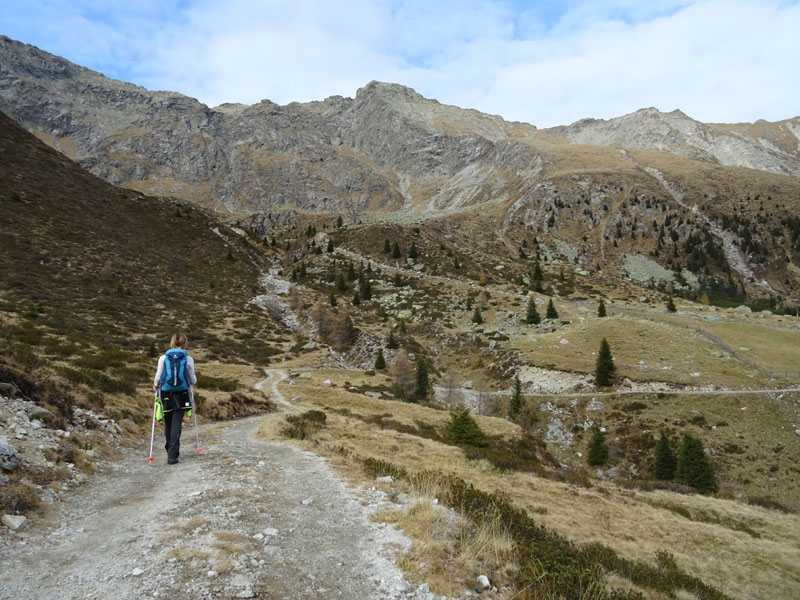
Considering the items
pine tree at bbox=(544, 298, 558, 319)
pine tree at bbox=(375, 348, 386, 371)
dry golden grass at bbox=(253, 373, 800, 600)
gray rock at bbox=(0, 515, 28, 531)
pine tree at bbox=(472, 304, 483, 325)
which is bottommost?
pine tree at bbox=(375, 348, 386, 371)

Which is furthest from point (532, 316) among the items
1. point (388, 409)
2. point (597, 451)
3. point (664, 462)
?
point (388, 409)

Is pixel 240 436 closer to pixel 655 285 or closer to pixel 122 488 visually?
pixel 122 488

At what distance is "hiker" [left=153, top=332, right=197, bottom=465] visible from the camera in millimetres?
10484

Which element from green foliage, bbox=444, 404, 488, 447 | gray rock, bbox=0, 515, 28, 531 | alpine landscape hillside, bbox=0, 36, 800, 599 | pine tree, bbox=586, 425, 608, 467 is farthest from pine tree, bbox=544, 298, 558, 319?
gray rock, bbox=0, 515, 28, 531

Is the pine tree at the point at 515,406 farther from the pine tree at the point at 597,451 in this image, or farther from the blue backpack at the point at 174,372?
the blue backpack at the point at 174,372

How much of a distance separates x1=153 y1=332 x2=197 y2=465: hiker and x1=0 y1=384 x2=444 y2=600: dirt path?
113 cm

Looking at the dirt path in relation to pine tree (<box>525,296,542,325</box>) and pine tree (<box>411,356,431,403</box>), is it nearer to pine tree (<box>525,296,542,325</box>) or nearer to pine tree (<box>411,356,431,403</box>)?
pine tree (<box>411,356,431,403</box>)

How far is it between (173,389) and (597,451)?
Result: 37.7 metres

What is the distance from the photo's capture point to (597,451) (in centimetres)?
3750

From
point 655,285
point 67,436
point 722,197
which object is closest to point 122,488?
point 67,436

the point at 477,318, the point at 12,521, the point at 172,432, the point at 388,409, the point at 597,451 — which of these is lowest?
the point at 597,451

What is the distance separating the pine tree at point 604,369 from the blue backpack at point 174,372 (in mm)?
45740

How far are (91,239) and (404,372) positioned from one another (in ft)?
167

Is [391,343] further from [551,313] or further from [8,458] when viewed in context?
[8,458]
